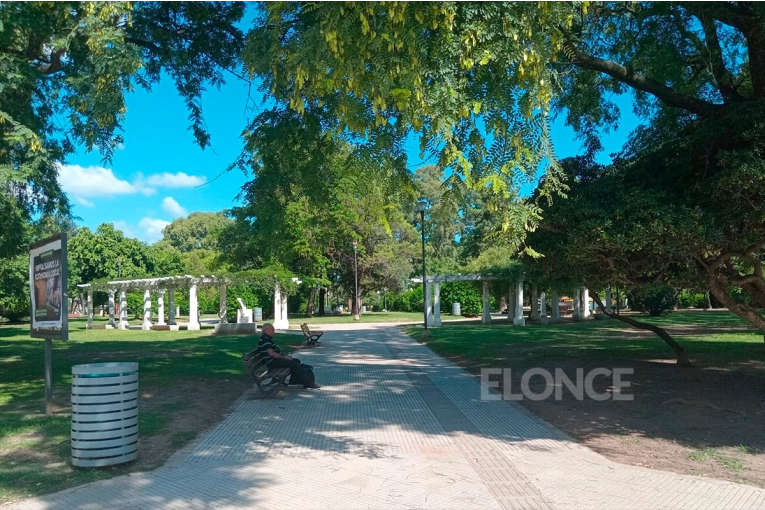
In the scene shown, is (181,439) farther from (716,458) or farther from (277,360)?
(716,458)

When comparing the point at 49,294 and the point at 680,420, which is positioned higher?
the point at 49,294

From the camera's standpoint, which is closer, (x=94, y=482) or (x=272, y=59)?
(x=94, y=482)

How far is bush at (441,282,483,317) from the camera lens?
49650 mm

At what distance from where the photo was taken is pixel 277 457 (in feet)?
21.6

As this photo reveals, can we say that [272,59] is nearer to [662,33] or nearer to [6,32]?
[6,32]

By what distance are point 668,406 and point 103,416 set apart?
298 inches

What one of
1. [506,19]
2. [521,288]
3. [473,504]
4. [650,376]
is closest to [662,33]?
[650,376]

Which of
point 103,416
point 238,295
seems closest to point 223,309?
point 238,295

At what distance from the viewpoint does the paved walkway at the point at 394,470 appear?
520 centimetres

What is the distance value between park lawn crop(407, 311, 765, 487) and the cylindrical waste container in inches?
199

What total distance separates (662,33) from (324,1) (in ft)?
28.8

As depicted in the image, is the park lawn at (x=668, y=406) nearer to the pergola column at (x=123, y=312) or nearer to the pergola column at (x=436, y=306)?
the pergola column at (x=436, y=306)

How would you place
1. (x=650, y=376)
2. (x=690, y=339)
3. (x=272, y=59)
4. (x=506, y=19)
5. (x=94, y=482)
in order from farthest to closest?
(x=690, y=339)
(x=650, y=376)
(x=272, y=59)
(x=506, y=19)
(x=94, y=482)

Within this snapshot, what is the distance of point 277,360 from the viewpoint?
10.5 meters
